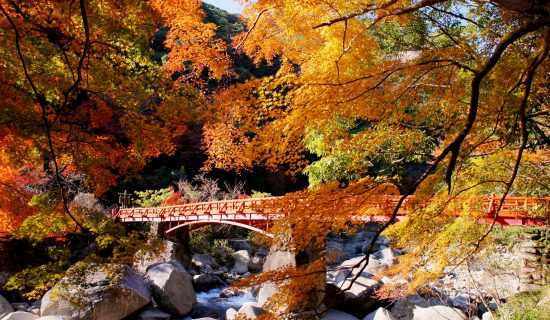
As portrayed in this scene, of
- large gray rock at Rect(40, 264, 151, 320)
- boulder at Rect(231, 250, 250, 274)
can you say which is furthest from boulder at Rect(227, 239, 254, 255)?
large gray rock at Rect(40, 264, 151, 320)

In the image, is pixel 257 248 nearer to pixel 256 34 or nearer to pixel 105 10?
pixel 256 34

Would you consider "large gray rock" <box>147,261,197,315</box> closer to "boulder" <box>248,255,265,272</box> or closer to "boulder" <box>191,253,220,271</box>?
"boulder" <box>191,253,220,271</box>

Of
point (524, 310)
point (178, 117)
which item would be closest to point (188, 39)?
point (178, 117)

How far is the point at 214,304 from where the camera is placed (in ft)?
38.1

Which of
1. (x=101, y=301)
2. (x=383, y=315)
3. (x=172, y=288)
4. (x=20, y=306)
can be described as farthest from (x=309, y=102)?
(x=20, y=306)

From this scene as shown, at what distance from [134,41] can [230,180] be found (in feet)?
60.9

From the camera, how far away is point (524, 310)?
25.1 ft

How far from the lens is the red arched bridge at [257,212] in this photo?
6121 mm

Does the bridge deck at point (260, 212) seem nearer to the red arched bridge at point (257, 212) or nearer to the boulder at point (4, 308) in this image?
the red arched bridge at point (257, 212)

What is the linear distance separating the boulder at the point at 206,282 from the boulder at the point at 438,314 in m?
7.41

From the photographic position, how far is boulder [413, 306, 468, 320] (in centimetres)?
847

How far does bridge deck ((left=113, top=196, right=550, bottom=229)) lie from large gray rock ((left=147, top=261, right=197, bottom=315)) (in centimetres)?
211

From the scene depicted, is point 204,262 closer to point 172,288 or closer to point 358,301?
point 172,288

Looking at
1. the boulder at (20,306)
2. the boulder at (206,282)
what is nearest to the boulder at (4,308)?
the boulder at (20,306)
